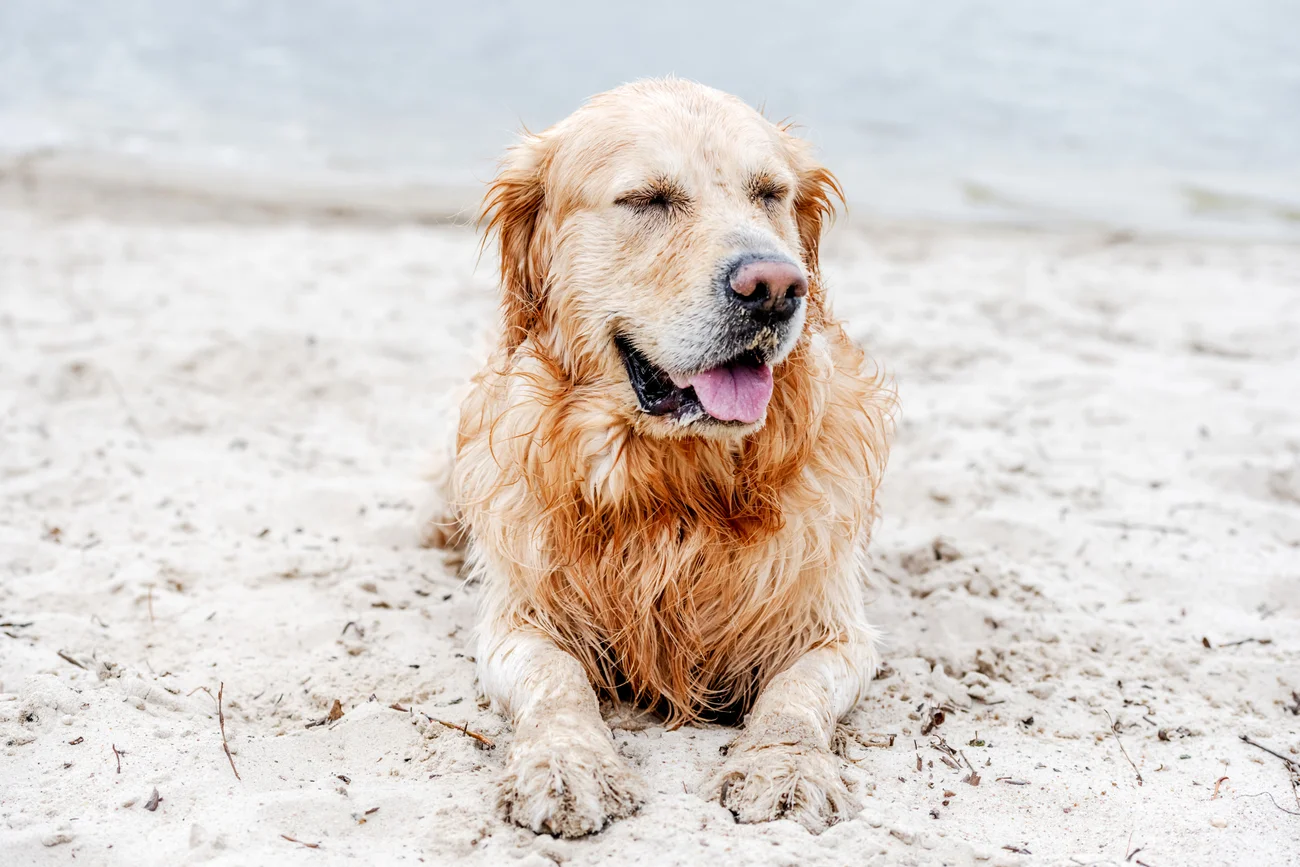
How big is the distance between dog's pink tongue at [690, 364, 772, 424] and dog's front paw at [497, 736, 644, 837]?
919 millimetres

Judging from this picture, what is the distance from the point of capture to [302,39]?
17828 millimetres

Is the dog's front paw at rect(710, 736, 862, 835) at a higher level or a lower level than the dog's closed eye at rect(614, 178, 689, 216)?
lower

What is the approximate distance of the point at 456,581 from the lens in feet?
13.6

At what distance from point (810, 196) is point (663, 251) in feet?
2.51

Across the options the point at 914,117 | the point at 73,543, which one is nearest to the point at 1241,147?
the point at 914,117

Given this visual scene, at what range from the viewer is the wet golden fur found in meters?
3.21

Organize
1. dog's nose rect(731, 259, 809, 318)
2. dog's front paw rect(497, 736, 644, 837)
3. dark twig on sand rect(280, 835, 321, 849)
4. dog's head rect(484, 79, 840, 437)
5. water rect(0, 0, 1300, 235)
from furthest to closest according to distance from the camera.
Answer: water rect(0, 0, 1300, 235) < dog's head rect(484, 79, 840, 437) < dog's nose rect(731, 259, 809, 318) < dog's front paw rect(497, 736, 644, 837) < dark twig on sand rect(280, 835, 321, 849)

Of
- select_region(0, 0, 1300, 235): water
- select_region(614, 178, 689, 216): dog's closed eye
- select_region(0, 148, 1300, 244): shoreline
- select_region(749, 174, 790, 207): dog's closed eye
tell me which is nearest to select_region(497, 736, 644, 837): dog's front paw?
select_region(614, 178, 689, 216): dog's closed eye

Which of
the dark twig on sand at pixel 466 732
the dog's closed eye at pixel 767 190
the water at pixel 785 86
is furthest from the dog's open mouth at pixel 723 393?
the water at pixel 785 86

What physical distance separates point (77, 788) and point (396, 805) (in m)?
0.71

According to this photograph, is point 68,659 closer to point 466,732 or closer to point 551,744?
point 466,732

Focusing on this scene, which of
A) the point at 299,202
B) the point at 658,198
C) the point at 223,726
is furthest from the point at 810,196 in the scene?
the point at 299,202

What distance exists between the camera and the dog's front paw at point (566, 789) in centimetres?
252

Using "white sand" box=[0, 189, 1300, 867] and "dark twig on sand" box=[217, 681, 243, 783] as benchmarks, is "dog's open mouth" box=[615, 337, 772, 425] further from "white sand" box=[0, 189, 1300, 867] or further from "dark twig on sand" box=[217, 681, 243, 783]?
"dark twig on sand" box=[217, 681, 243, 783]
